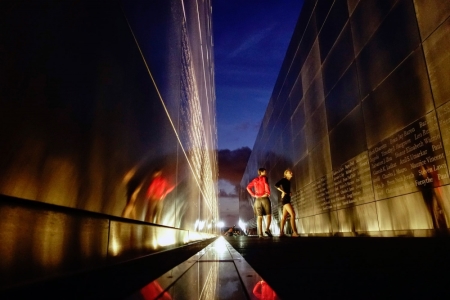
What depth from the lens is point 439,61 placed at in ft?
11.8

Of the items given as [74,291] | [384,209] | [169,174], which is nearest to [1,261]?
[74,291]

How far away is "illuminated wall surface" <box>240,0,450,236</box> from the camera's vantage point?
369 centimetres

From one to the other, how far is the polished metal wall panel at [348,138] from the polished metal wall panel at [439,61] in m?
2.05

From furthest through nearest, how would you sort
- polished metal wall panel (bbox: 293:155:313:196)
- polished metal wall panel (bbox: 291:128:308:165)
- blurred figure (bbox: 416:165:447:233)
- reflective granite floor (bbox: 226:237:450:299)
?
polished metal wall panel (bbox: 291:128:308:165)
polished metal wall panel (bbox: 293:155:313:196)
blurred figure (bbox: 416:165:447:233)
reflective granite floor (bbox: 226:237:450:299)

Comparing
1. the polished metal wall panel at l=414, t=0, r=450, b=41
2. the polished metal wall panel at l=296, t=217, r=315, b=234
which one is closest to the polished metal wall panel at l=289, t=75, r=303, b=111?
the polished metal wall panel at l=296, t=217, r=315, b=234

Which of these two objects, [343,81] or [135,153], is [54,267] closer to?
[135,153]

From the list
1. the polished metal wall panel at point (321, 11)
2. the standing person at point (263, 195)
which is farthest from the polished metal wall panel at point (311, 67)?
the standing person at point (263, 195)

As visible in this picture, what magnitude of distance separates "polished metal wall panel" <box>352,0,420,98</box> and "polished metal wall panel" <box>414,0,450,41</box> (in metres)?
0.12

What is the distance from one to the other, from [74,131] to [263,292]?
0.86m

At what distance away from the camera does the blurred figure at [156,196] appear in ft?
7.83

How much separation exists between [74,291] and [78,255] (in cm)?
15

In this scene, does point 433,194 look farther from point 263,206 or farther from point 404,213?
point 263,206

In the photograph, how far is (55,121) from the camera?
104 centimetres

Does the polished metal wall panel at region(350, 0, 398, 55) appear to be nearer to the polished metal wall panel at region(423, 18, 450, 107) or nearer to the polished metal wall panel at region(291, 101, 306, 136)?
the polished metal wall panel at region(423, 18, 450, 107)
